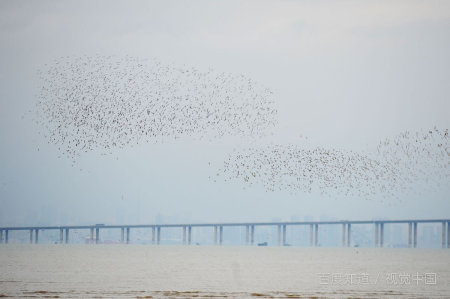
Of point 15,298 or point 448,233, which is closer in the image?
point 15,298

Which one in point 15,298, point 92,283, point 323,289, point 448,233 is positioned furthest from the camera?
point 448,233

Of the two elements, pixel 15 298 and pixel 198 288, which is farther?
pixel 198 288

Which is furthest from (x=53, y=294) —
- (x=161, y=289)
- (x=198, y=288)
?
(x=198, y=288)

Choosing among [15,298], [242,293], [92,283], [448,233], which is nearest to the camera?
[15,298]

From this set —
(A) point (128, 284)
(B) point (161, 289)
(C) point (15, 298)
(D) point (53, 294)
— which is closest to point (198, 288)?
(B) point (161, 289)

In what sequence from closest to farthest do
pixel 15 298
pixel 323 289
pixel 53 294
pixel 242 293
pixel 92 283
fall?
pixel 15 298, pixel 53 294, pixel 242 293, pixel 323 289, pixel 92 283

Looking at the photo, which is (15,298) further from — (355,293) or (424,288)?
(424,288)

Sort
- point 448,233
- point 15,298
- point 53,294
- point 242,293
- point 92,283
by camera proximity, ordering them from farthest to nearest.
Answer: point 448,233 < point 92,283 < point 242,293 < point 53,294 < point 15,298

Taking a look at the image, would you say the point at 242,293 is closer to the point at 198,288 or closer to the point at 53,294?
the point at 198,288

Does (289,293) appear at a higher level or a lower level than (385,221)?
higher
